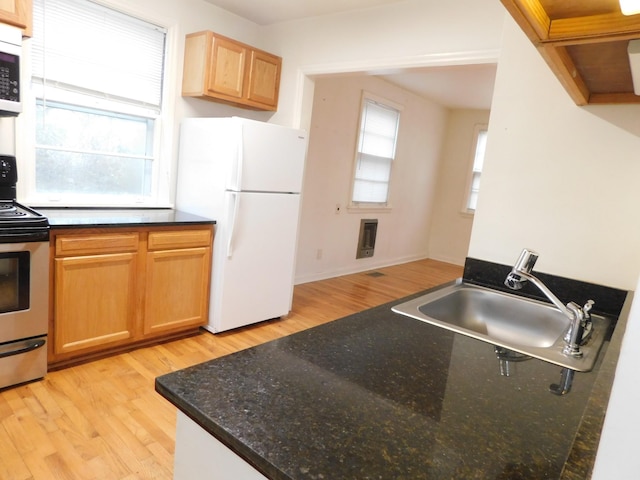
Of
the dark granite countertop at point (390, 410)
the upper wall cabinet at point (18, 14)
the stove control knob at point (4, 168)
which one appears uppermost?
the upper wall cabinet at point (18, 14)

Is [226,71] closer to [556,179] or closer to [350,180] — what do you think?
[350,180]

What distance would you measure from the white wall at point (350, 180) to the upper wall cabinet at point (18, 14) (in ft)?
7.82

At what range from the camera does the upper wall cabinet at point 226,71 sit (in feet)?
9.84

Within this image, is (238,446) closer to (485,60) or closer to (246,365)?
(246,365)

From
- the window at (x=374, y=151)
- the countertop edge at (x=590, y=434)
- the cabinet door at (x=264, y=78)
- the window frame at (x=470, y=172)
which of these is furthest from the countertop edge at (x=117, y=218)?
the window frame at (x=470, y=172)

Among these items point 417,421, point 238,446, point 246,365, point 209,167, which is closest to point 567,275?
point 417,421

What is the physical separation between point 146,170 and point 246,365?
2734mm

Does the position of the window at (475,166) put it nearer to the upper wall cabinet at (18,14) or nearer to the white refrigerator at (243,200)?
the white refrigerator at (243,200)

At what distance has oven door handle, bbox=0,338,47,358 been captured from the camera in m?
2.06

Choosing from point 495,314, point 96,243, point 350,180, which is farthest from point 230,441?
point 350,180

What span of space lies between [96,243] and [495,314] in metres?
2.12

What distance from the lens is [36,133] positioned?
2.60 m

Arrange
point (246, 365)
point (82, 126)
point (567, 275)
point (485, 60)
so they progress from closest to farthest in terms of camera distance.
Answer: point (246, 365) → point (567, 275) → point (485, 60) → point (82, 126)

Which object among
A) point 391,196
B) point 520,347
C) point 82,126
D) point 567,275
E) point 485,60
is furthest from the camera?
point 391,196
